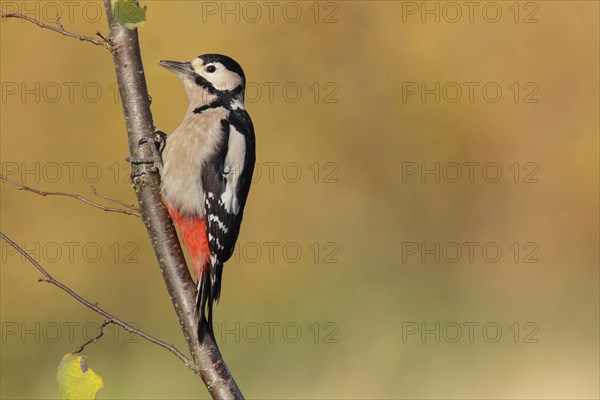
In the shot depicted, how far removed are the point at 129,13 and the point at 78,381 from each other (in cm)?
79

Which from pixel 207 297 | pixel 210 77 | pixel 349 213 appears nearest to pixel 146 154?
pixel 207 297

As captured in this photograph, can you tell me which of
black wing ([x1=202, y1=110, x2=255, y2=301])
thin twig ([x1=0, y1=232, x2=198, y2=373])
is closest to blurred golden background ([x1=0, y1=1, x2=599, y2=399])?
black wing ([x1=202, y1=110, x2=255, y2=301])

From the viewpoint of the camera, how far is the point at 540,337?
6.04 m

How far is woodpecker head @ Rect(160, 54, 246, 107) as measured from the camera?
3568 millimetres

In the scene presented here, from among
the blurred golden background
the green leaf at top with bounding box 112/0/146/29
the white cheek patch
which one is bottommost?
the blurred golden background

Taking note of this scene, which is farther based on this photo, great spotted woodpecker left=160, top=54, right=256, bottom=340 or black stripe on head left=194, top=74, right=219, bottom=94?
black stripe on head left=194, top=74, right=219, bottom=94

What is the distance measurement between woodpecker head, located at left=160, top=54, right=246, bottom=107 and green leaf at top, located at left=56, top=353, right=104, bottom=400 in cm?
177

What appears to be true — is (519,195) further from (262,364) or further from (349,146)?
(262,364)

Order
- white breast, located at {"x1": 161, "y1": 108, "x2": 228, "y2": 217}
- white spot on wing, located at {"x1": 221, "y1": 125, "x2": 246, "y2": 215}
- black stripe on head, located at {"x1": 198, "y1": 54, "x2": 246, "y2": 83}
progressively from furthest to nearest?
black stripe on head, located at {"x1": 198, "y1": 54, "x2": 246, "y2": 83}, white spot on wing, located at {"x1": 221, "y1": 125, "x2": 246, "y2": 215}, white breast, located at {"x1": 161, "y1": 108, "x2": 228, "y2": 217}

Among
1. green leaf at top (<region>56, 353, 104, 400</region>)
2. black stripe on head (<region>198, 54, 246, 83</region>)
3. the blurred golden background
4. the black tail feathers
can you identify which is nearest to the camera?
green leaf at top (<region>56, 353, 104, 400</region>)

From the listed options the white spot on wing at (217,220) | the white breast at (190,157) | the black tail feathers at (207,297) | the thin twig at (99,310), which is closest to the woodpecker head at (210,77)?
the white breast at (190,157)

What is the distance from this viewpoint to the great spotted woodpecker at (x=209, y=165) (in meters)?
3.13

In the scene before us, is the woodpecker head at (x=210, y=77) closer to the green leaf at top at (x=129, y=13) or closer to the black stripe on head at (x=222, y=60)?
the black stripe on head at (x=222, y=60)

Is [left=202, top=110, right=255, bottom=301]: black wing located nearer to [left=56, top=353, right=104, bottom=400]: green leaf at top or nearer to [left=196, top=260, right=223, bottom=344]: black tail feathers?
[left=196, top=260, right=223, bottom=344]: black tail feathers
